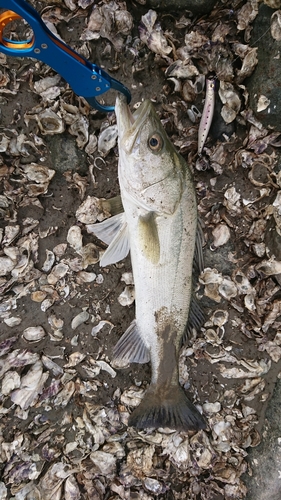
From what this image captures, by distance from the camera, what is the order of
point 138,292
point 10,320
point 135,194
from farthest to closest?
point 10,320, point 138,292, point 135,194

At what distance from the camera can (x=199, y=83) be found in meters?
3.03

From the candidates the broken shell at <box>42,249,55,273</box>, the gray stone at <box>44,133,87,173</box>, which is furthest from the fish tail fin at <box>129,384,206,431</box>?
the gray stone at <box>44,133,87,173</box>

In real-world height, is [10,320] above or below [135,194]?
below

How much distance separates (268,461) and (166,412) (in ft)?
3.73

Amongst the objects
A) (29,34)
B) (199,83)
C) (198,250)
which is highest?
(29,34)

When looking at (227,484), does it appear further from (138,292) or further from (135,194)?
(135,194)

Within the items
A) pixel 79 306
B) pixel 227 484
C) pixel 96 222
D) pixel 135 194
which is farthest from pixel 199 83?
pixel 227 484

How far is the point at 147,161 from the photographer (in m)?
2.46

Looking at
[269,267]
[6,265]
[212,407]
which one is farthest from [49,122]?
[212,407]

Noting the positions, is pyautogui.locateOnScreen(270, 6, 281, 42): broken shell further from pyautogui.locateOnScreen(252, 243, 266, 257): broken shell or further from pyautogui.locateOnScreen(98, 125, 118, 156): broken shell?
pyautogui.locateOnScreen(252, 243, 266, 257): broken shell

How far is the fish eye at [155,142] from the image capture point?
241cm

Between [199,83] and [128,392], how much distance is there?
8.64ft

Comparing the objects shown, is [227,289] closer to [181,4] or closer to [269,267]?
[269,267]

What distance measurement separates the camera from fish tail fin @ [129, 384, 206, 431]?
2.77 m
